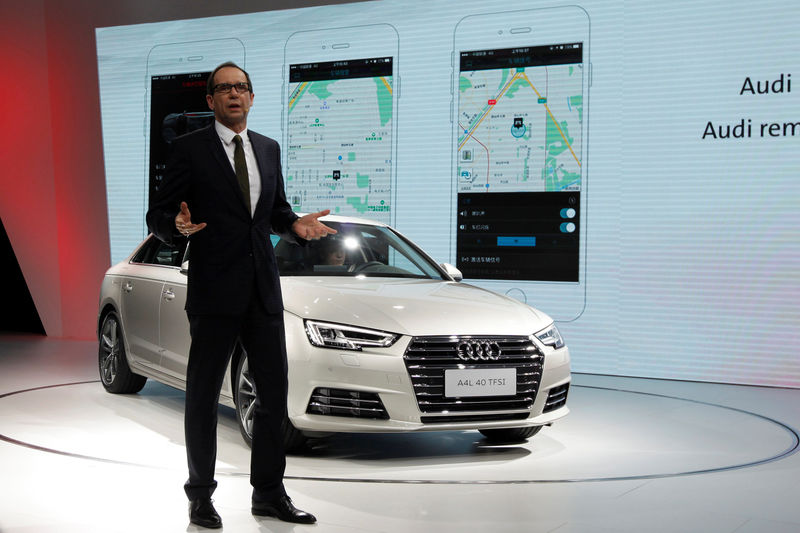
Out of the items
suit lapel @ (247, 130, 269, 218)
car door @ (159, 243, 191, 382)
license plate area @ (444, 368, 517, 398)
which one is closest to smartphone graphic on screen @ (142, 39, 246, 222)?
car door @ (159, 243, 191, 382)

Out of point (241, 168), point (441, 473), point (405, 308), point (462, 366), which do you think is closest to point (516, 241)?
point (405, 308)

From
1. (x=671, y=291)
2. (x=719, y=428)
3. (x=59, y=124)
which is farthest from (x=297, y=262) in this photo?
(x=59, y=124)

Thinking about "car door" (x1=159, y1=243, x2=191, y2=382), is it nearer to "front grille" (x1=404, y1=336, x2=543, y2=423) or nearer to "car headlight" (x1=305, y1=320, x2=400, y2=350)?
"car headlight" (x1=305, y1=320, x2=400, y2=350)

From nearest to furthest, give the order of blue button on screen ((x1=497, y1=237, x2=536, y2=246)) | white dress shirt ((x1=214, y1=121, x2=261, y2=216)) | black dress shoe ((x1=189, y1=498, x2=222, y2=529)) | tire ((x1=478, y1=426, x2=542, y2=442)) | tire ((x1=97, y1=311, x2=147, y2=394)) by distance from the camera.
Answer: black dress shoe ((x1=189, y1=498, x2=222, y2=529)) → white dress shirt ((x1=214, y1=121, x2=261, y2=216)) → tire ((x1=478, y1=426, x2=542, y2=442)) → tire ((x1=97, y1=311, x2=147, y2=394)) → blue button on screen ((x1=497, y1=237, x2=536, y2=246))

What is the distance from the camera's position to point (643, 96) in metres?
7.35

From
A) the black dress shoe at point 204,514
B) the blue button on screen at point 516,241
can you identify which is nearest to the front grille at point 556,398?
the black dress shoe at point 204,514

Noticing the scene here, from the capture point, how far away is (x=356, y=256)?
16.3ft

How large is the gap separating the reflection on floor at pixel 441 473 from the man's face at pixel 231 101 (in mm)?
1404

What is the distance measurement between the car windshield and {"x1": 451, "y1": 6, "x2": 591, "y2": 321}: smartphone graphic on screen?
2575 mm

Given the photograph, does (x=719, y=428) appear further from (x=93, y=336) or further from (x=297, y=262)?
(x=93, y=336)

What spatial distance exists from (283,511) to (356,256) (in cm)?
193

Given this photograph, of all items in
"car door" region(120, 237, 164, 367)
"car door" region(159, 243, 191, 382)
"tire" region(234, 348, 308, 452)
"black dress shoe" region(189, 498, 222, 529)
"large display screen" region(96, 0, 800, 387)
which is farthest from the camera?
"large display screen" region(96, 0, 800, 387)

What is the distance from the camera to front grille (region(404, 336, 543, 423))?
4.01 metres

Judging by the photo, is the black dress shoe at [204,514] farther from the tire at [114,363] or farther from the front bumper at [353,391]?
the tire at [114,363]
